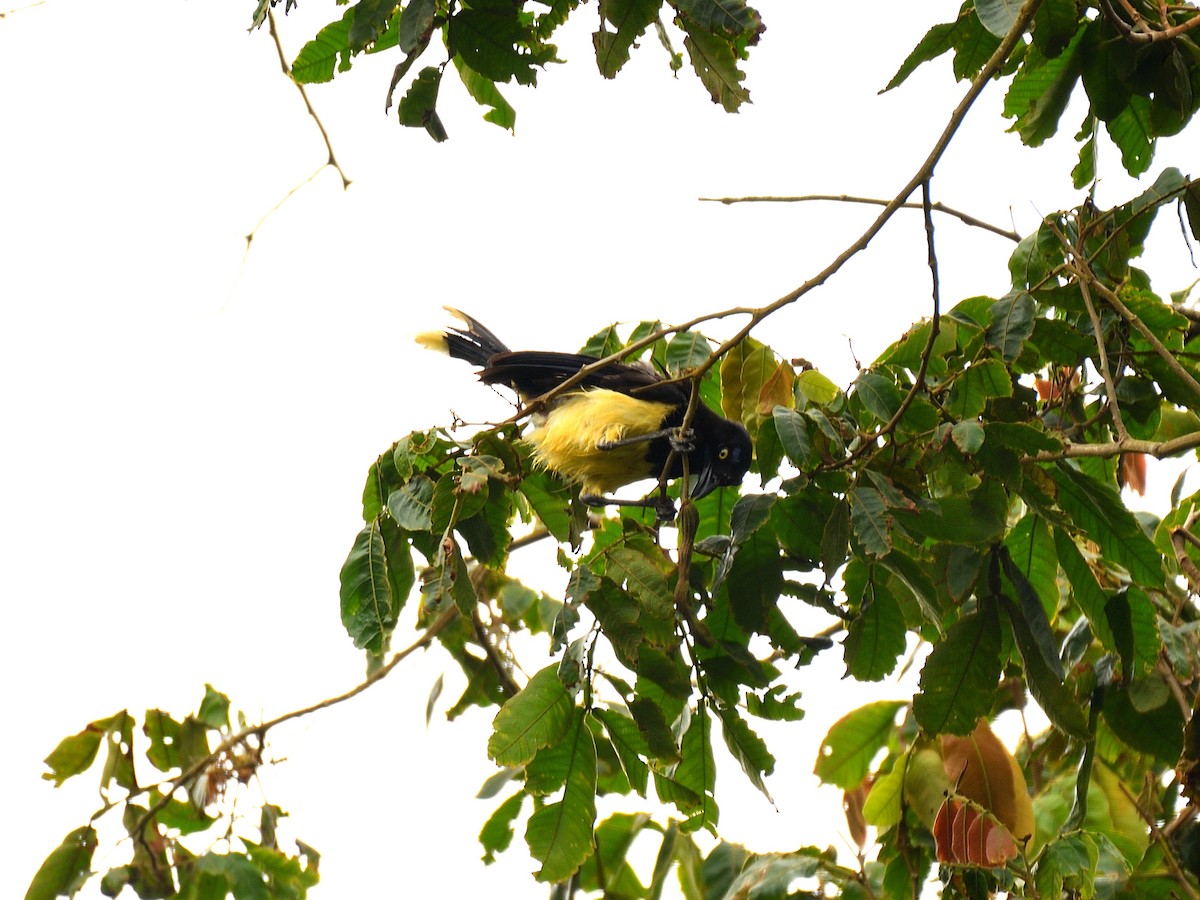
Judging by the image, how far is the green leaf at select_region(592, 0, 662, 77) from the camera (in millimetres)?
2203

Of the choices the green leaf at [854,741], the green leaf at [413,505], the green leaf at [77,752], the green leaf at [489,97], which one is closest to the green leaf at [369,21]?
the green leaf at [489,97]

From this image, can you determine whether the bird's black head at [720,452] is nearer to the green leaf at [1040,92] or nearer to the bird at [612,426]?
the bird at [612,426]

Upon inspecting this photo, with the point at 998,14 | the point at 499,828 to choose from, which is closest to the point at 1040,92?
the point at 998,14

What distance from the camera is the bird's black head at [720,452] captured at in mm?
3312

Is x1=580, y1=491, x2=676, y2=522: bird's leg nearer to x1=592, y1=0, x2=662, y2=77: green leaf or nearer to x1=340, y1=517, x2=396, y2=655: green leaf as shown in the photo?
x1=340, y1=517, x2=396, y2=655: green leaf

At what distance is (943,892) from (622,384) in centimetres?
189

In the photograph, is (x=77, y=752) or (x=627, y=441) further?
(x=77, y=752)

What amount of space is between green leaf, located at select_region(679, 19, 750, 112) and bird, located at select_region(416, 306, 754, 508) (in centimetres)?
122

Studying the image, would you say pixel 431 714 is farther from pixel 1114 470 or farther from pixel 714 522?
pixel 1114 470

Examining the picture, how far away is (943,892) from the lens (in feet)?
8.19

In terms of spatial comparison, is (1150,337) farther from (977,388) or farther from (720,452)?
(720,452)

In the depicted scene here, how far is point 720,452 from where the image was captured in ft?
11.4

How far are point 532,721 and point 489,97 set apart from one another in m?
1.52

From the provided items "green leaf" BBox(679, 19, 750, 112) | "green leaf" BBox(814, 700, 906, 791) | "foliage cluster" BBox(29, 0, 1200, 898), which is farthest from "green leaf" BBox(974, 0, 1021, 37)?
"green leaf" BBox(814, 700, 906, 791)
